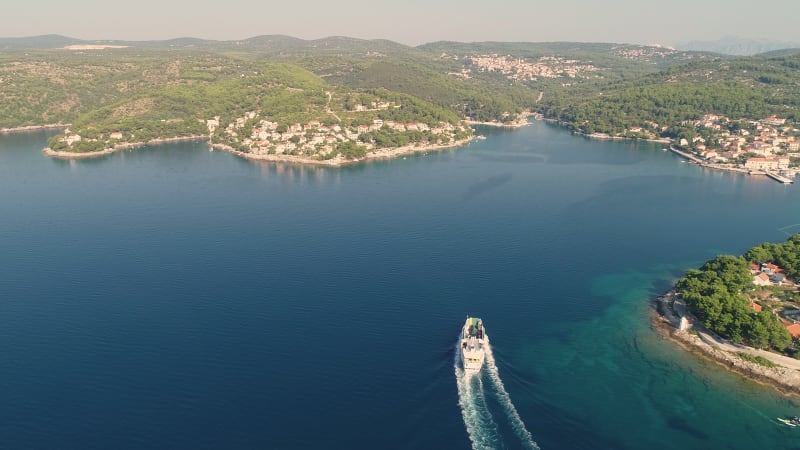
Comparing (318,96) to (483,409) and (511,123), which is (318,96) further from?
(483,409)

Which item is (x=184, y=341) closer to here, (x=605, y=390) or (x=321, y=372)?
(x=321, y=372)

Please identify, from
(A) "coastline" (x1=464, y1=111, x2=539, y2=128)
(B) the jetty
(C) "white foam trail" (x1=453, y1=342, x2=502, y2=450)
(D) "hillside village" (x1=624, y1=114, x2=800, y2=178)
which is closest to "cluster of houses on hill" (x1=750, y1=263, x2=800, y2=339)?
(C) "white foam trail" (x1=453, y1=342, x2=502, y2=450)

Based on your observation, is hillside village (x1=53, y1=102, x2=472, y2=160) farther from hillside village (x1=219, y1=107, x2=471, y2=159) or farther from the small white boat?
the small white boat

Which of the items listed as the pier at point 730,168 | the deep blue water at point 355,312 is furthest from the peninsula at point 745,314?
the pier at point 730,168

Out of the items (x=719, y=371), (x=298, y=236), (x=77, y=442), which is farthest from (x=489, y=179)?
(x=77, y=442)

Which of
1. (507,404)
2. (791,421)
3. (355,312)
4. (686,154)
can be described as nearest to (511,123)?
(686,154)

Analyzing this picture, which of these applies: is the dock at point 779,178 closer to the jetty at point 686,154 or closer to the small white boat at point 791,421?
the jetty at point 686,154

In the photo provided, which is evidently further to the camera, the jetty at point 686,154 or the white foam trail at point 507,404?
the jetty at point 686,154
